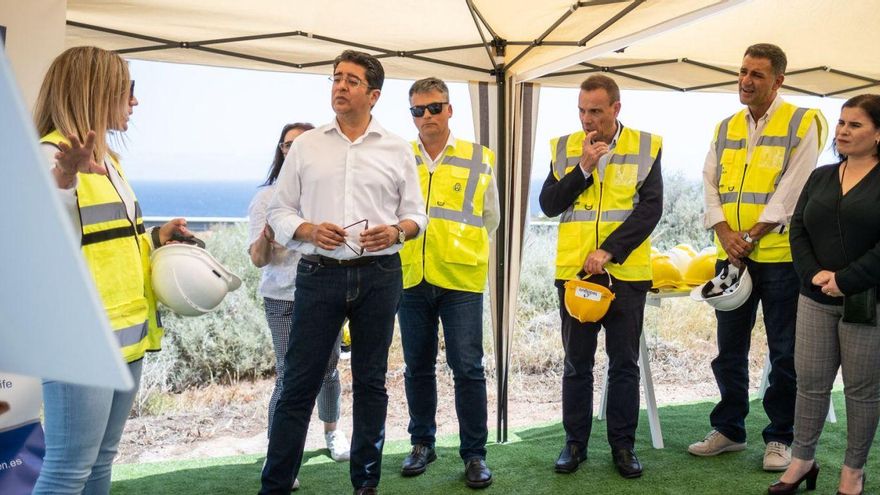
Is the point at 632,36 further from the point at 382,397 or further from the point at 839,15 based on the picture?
the point at 382,397

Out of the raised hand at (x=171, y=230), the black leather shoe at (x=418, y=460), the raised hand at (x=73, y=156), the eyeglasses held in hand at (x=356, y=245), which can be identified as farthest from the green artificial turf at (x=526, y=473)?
the raised hand at (x=73, y=156)

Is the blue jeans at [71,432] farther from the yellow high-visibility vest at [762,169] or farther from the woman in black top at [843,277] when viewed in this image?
the yellow high-visibility vest at [762,169]

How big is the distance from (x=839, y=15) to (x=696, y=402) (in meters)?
2.47

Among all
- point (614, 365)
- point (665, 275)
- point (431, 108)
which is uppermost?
point (431, 108)

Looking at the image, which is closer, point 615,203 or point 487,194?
point 615,203

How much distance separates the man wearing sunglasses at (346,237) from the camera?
294cm

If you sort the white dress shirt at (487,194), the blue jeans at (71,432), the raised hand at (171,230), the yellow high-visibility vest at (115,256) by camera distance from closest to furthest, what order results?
the blue jeans at (71,432)
the yellow high-visibility vest at (115,256)
the raised hand at (171,230)
the white dress shirt at (487,194)

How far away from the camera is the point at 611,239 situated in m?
3.67

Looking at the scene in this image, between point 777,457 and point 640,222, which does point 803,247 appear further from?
point 777,457

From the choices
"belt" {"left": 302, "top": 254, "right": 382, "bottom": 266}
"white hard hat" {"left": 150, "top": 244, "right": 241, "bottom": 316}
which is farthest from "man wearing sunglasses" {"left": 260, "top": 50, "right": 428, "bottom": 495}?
"white hard hat" {"left": 150, "top": 244, "right": 241, "bottom": 316}

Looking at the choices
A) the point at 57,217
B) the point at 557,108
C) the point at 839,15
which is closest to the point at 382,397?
the point at 57,217

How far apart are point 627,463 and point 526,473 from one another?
1.47 feet

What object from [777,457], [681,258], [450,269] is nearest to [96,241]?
[450,269]

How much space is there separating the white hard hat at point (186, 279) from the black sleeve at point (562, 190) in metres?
1.72
